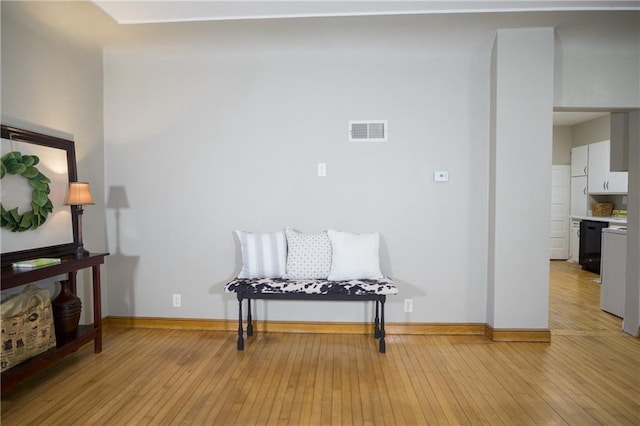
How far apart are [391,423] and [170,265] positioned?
244cm

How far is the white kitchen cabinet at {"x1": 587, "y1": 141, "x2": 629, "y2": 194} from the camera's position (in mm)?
5816

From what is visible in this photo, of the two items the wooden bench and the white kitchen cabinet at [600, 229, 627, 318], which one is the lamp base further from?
the white kitchen cabinet at [600, 229, 627, 318]

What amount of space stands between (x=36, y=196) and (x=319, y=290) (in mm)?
2173

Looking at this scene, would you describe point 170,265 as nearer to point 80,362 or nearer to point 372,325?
point 80,362

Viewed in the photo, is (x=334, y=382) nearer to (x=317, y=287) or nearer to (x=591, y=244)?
(x=317, y=287)

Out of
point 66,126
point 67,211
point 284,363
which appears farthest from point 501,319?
point 66,126

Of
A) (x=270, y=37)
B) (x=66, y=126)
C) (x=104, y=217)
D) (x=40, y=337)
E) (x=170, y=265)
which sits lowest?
(x=40, y=337)

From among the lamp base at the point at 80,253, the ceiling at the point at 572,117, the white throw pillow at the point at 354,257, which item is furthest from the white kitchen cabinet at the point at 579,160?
the lamp base at the point at 80,253

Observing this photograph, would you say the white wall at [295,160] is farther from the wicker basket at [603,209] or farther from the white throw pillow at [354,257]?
the wicker basket at [603,209]

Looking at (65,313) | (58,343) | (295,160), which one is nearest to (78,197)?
(65,313)

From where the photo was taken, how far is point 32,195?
2609mm

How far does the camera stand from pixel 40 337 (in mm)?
2334

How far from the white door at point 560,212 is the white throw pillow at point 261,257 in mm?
6146

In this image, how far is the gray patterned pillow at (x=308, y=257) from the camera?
312 cm
